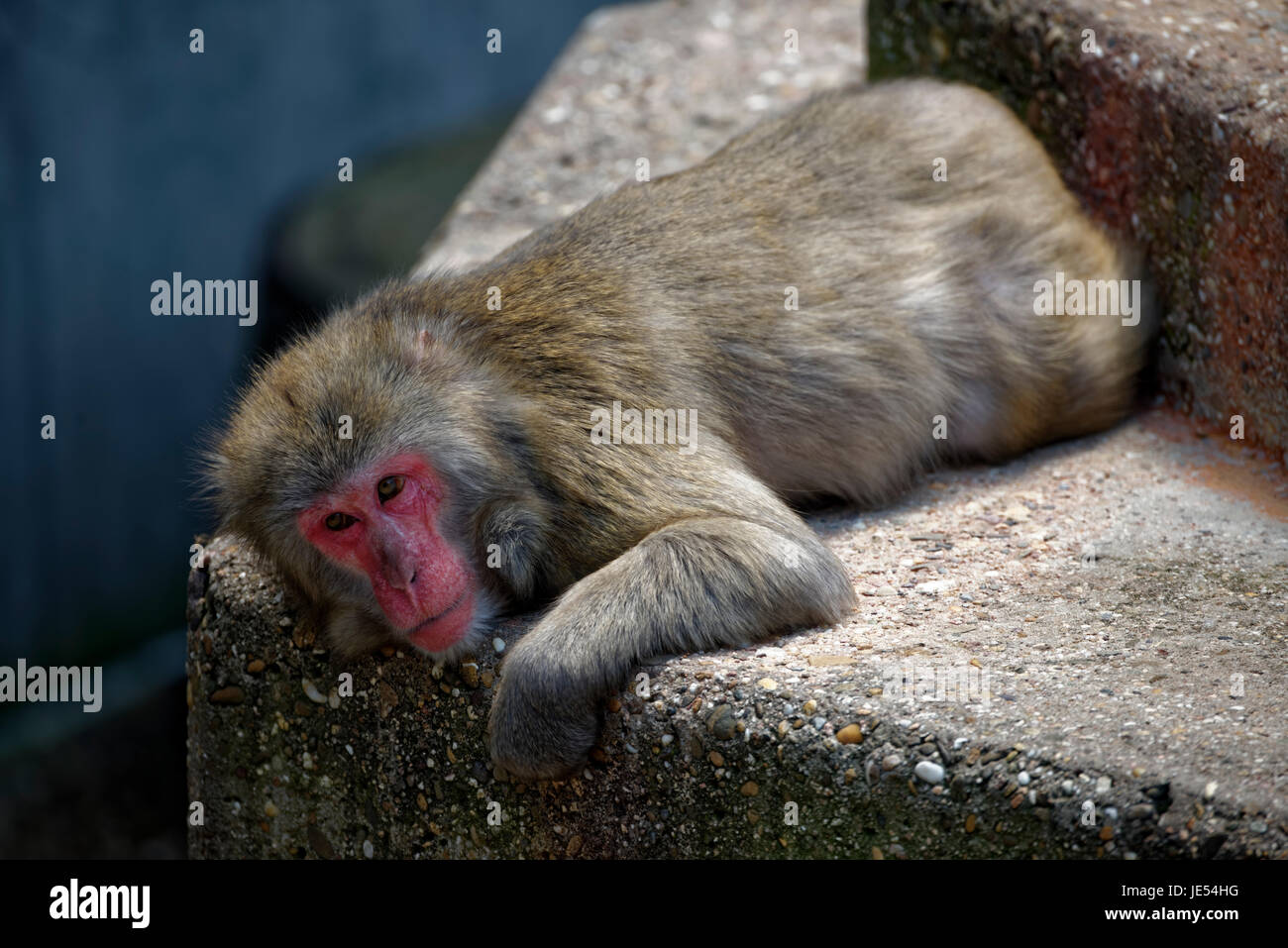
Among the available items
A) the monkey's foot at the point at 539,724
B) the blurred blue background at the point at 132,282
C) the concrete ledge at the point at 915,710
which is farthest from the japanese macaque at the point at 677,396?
the blurred blue background at the point at 132,282

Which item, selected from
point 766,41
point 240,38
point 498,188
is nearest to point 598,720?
point 498,188

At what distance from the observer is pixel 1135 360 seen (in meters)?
4.82

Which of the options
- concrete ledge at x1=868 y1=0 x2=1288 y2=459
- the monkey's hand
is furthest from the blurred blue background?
the monkey's hand

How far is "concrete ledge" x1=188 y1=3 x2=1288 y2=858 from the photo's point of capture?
9.61 ft

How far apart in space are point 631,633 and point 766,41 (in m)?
5.26

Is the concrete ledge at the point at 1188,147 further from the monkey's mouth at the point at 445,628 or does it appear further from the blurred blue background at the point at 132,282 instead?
the blurred blue background at the point at 132,282

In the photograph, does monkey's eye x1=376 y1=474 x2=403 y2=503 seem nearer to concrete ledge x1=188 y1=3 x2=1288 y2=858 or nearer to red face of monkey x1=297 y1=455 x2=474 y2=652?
red face of monkey x1=297 y1=455 x2=474 y2=652

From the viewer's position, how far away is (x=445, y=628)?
11.7 feet

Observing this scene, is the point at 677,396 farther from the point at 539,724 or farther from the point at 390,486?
the point at 539,724

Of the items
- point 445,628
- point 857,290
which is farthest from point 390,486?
point 857,290

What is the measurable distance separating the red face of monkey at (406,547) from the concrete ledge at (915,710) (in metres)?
0.18

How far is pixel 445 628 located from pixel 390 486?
41 cm

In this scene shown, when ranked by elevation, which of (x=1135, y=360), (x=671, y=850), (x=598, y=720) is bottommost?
(x=671, y=850)

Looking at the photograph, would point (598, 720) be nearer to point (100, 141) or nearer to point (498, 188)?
point (498, 188)
